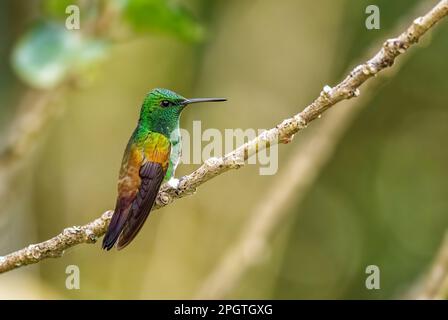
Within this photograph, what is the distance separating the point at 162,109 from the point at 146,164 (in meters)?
0.48

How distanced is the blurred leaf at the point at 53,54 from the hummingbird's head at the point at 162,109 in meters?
1.07

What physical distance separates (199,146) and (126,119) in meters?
3.72

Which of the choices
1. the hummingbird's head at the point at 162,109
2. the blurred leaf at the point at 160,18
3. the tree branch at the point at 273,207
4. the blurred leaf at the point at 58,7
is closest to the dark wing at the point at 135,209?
the hummingbird's head at the point at 162,109

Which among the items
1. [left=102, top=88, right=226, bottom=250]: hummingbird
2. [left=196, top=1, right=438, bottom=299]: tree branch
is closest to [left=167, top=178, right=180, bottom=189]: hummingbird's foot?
[left=102, top=88, right=226, bottom=250]: hummingbird

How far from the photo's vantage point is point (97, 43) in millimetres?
3680

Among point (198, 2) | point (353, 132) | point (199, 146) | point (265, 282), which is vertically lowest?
point (265, 282)

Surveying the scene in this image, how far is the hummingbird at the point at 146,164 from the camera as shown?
6.04ft

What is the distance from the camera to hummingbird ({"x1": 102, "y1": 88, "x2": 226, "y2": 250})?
72.5 inches

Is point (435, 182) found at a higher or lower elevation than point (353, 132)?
lower

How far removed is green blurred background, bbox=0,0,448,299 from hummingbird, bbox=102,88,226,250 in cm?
284

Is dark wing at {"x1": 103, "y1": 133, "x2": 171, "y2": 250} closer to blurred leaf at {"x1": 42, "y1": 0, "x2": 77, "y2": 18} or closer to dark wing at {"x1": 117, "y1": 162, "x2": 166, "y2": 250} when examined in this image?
dark wing at {"x1": 117, "y1": 162, "x2": 166, "y2": 250}

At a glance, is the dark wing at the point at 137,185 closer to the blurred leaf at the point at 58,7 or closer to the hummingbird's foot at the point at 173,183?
the hummingbird's foot at the point at 173,183
